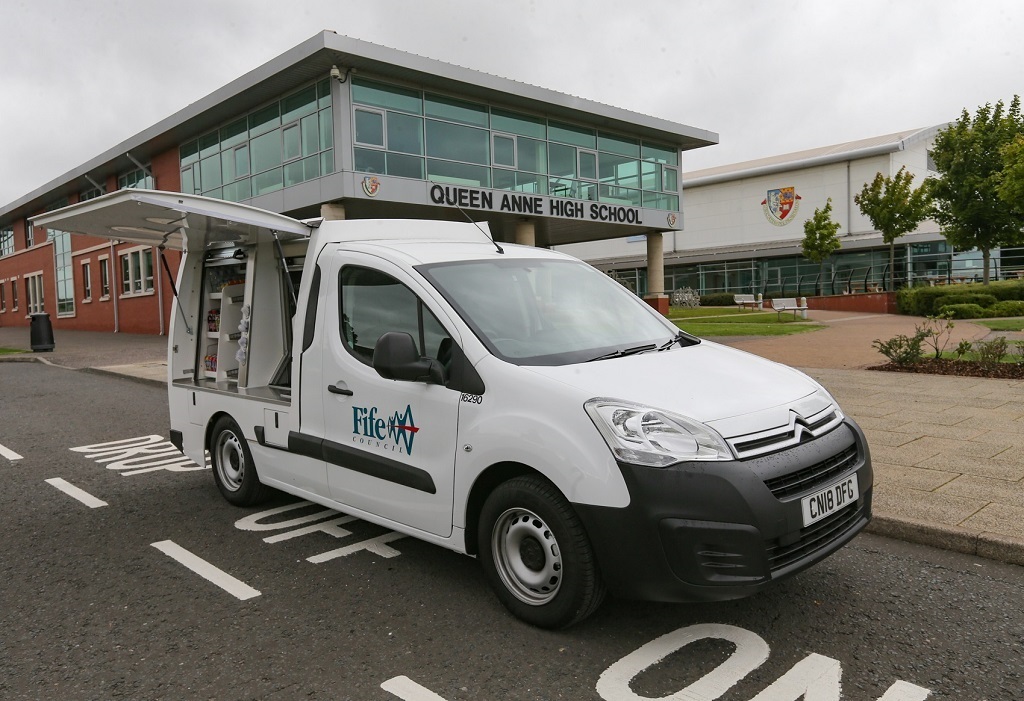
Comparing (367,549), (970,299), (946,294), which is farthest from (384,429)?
(946,294)

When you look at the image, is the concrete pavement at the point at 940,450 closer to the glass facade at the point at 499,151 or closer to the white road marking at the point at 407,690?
the white road marking at the point at 407,690

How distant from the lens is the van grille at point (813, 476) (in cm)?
316

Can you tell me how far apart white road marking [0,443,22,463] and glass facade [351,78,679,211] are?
1453cm

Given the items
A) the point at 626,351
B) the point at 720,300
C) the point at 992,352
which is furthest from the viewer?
the point at 720,300

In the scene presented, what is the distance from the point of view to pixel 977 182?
29.2m

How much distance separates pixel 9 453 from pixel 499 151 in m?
19.3

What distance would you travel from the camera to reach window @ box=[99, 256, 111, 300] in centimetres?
3506

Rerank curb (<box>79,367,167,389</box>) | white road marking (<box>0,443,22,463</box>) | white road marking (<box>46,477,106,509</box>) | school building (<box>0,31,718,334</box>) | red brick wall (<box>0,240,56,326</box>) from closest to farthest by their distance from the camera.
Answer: white road marking (<box>46,477,106,509</box>)
white road marking (<box>0,443,22,463</box>)
curb (<box>79,367,167,389</box>)
school building (<box>0,31,718,334</box>)
red brick wall (<box>0,240,56,326</box>)

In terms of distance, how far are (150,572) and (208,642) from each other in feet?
3.82

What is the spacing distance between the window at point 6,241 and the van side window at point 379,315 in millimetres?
54213

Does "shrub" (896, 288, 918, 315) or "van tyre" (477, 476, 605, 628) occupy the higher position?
"shrub" (896, 288, 918, 315)

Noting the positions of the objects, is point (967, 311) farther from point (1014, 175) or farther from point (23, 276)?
point (23, 276)

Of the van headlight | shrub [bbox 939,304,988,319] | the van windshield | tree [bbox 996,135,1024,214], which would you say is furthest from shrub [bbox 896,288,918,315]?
the van headlight

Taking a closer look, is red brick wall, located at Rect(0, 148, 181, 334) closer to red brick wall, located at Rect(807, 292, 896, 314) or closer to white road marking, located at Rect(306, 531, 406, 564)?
white road marking, located at Rect(306, 531, 406, 564)
